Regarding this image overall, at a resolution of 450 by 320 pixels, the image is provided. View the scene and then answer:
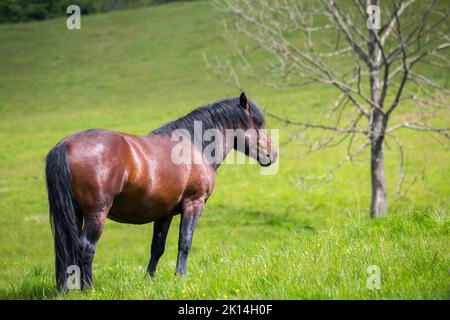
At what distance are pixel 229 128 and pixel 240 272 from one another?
2142 mm

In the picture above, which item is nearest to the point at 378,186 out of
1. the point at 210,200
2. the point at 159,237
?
the point at 159,237

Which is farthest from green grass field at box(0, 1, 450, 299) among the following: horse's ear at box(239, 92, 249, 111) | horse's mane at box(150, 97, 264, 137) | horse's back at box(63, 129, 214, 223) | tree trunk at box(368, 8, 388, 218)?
horse's ear at box(239, 92, 249, 111)

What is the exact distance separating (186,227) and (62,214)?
153 cm

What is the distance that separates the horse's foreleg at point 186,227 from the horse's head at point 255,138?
3.56 feet

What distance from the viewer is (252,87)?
31.1m

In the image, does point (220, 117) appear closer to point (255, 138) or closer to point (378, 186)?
point (255, 138)

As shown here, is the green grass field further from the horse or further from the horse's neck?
the horse's neck

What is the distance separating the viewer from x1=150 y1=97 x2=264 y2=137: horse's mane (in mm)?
6629

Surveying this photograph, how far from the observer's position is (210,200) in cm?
1853

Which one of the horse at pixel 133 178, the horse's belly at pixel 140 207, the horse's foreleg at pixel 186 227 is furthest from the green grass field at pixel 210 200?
the horse's belly at pixel 140 207

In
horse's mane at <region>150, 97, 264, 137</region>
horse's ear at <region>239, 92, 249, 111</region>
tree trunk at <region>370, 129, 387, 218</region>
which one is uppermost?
horse's ear at <region>239, 92, 249, 111</region>

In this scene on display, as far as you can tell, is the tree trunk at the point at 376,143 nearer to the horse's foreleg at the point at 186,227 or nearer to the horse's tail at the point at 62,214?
the horse's foreleg at the point at 186,227
